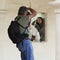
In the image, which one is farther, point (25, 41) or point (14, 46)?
point (14, 46)

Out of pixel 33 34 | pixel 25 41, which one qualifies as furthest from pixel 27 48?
pixel 33 34

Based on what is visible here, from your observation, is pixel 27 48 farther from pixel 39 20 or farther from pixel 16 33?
pixel 39 20

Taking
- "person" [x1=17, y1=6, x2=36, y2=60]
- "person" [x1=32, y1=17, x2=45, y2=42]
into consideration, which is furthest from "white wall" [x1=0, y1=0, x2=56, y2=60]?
"person" [x1=17, y1=6, x2=36, y2=60]

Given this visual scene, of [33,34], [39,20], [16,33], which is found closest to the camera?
[16,33]

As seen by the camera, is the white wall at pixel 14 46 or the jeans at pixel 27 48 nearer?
the jeans at pixel 27 48

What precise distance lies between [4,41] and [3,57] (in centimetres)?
17

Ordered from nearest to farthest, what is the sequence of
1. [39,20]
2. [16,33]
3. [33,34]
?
1. [16,33]
2. [33,34]
3. [39,20]

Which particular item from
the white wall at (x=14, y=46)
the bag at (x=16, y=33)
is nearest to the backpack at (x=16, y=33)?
the bag at (x=16, y=33)

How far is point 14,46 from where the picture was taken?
2.98 metres

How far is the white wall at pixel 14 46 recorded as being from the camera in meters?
2.94

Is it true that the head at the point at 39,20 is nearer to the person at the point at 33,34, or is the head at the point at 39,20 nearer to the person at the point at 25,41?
the person at the point at 33,34

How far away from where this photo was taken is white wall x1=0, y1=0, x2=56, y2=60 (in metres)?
2.94

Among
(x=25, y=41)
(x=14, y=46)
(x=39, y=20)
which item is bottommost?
(x=14, y=46)

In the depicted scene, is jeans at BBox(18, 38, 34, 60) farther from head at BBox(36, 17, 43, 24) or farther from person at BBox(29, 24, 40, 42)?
head at BBox(36, 17, 43, 24)
